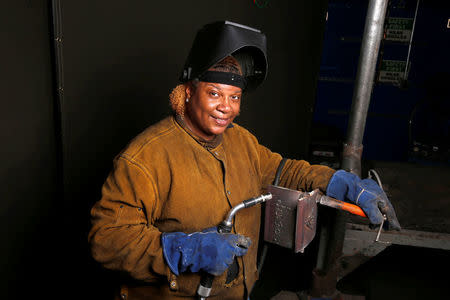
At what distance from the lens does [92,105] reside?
167 cm

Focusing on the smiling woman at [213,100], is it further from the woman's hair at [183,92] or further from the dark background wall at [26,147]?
the dark background wall at [26,147]

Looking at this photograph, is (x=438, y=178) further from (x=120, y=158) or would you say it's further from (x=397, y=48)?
(x=397, y=48)

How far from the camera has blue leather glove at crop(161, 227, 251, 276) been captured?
1.22m

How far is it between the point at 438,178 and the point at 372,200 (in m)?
1.62

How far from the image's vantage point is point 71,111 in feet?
5.11

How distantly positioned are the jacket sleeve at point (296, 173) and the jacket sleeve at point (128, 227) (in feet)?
2.53

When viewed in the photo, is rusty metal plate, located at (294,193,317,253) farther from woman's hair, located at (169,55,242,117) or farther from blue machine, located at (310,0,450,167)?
blue machine, located at (310,0,450,167)

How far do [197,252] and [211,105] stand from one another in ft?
1.99

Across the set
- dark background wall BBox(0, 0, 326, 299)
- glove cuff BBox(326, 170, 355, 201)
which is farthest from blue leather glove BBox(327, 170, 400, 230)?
dark background wall BBox(0, 0, 326, 299)

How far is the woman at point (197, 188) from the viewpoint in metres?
1.23

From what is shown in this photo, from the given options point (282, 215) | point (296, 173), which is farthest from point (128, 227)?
point (296, 173)

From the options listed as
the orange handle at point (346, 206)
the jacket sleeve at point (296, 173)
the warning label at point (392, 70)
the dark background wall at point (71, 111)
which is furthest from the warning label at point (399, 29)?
the orange handle at point (346, 206)

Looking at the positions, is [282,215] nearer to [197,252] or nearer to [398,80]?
[197,252]

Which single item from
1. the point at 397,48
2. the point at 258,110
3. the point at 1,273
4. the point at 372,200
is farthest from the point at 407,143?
the point at 1,273
